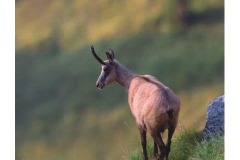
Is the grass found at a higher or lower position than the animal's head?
lower

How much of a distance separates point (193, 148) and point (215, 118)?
1.00ft

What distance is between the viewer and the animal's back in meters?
3.87

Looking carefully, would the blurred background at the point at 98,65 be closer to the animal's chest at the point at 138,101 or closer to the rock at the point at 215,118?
the rock at the point at 215,118

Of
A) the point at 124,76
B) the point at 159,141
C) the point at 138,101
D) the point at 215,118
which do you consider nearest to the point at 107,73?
the point at 124,76

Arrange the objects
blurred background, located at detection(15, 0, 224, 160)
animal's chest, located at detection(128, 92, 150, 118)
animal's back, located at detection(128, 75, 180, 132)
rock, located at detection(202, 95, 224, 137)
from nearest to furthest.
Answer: animal's back, located at detection(128, 75, 180, 132), animal's chest, located at detection(128, 92, 150, 118), rock, located at detection(202, 95, 224, 137), blurred background, located at detection(15, 0, 224, 160)

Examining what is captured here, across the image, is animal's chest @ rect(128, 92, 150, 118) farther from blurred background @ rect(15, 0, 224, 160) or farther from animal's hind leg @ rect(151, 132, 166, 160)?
blurred background @ rect(15, 0, 224, 160)

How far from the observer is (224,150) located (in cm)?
403

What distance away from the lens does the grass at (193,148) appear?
4125 millimetres

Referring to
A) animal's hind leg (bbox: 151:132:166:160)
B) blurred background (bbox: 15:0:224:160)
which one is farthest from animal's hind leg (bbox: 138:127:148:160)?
blurred background (bbox: 15:0:224:160)

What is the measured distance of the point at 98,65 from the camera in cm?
529

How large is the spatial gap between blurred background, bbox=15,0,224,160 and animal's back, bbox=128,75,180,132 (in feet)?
1.95
